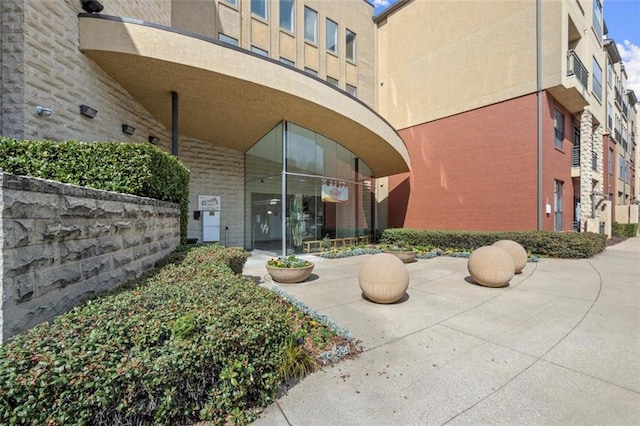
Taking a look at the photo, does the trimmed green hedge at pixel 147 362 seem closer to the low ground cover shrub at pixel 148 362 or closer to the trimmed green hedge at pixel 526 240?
the low ground cover shrub at pixel 148 362

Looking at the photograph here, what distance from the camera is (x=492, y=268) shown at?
662 cm

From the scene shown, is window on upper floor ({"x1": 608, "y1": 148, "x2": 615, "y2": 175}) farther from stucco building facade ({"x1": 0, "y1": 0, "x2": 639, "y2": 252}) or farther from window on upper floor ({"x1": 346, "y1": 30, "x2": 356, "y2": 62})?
window on upper floor ({"x1": 346, "y1": 30, "x2": 356, "y2": 62})

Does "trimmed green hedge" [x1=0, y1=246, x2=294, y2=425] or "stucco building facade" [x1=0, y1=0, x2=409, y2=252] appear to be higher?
"stucco building facade" [x1=0, y1=0, x2=409, y2=252]

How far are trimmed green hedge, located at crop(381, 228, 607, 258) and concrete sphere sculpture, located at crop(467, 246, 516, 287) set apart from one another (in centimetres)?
661

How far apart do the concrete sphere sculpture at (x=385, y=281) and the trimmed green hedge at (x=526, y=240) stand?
29.9ft

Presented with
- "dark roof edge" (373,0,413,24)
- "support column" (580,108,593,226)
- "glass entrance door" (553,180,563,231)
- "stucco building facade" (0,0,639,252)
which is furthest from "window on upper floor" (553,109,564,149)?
"dark roof edge" (373,0,413,24)

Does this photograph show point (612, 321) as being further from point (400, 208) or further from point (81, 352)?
point (400, 208)

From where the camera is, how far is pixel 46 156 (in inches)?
A: 181

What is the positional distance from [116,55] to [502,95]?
16.1 metres

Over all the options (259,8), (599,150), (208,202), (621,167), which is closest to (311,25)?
(259,8)

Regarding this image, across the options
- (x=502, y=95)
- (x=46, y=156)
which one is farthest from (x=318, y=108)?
(x=502, y=95)

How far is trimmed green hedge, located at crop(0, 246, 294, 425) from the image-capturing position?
1.97 m

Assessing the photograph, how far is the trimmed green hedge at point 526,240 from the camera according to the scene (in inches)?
440

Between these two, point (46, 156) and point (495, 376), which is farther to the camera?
point (46, 156)
